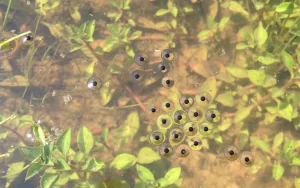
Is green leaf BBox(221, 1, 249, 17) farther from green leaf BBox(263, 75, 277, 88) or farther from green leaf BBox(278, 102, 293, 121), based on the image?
green leaf BBox(278, 102, 293, 121)

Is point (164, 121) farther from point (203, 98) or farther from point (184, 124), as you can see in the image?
point (203, 98)

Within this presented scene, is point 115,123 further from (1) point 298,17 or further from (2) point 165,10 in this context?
(1) point 298,17

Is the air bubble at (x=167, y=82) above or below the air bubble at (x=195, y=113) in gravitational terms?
above

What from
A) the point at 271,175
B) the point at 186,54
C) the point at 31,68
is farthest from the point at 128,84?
the point at 271,175

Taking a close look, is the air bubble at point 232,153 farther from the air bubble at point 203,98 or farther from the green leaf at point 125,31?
the green leaf at point 125,31

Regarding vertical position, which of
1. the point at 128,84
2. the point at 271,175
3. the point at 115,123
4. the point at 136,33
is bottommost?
the point at 271,175

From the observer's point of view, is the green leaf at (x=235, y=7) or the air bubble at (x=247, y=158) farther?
the green leaf at (x=235, y=7)

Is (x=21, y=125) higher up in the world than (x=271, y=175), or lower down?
higher up

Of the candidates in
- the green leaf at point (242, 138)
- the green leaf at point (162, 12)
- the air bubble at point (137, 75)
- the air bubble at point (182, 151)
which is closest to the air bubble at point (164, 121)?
the air bubble at point (182, 151)
